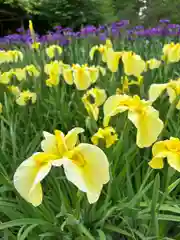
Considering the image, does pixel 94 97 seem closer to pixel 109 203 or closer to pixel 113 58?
pixel 113 58

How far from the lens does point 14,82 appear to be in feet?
5.86

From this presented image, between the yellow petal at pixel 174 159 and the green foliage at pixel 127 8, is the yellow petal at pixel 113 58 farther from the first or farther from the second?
the green foliage at pixel 127 8

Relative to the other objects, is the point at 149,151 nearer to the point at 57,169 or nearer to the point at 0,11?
the point at 57,169

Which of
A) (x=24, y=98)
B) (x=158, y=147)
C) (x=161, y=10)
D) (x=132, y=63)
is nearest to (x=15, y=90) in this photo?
(x=24, y=98)

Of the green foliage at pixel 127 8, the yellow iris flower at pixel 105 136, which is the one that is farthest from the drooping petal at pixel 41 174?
the green foliage at pixel 127 8

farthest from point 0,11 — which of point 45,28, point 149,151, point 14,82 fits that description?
point 149,151

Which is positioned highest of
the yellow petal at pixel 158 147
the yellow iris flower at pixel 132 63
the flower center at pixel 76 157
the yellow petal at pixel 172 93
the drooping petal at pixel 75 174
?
the yellow iris flower at pixel 132 63

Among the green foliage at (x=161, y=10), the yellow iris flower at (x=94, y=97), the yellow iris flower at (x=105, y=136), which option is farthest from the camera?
the green foliage at (x=161, y=10)

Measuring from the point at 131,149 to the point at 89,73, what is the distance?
386mm

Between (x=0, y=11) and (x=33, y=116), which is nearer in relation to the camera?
(x=33, y=116)

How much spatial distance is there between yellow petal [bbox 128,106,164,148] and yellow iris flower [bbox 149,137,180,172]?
0.02 m

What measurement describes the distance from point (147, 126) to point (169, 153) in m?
0.08

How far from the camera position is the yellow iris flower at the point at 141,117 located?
78 cm

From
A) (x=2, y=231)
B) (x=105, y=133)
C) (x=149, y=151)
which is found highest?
(x=105, y=133)
